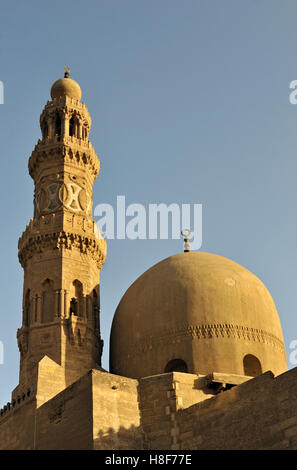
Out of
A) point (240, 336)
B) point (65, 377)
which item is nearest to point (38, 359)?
point (65, 377)

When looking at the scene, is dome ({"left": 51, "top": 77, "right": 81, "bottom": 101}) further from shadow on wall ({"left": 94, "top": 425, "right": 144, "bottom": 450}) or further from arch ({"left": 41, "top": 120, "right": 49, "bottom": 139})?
shadow on wall ({"left": 94, "top": 425, "right": 144, "bottom": 450})

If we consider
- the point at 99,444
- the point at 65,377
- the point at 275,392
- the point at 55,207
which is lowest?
→ the point at 99,444

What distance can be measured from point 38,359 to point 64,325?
1.16 meters

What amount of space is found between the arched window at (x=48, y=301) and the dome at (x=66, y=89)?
712 centimetres

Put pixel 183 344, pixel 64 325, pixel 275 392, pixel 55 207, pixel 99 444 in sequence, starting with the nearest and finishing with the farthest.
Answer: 1. pixel 275 392
2. pixel 99 444
3. pixel 183 344
4. pixel 64 325
5. pixel 55 207

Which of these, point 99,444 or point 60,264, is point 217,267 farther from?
point 99,444

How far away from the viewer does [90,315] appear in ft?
60.1

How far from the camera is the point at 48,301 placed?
18125mm

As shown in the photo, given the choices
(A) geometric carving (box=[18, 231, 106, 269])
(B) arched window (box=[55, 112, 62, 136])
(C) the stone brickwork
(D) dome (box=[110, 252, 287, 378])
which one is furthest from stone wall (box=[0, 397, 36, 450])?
(B) arched window (box=[55, 112, 62, 136])

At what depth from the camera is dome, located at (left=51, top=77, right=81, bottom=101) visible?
22.0 m

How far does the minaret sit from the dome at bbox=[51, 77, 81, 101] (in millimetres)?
34

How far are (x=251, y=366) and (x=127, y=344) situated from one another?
3.37 metres

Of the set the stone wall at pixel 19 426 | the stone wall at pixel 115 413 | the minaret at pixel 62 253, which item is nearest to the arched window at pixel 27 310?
the minaret at pixel 62 253

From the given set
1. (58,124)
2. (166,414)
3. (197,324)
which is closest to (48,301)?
(197,324)
